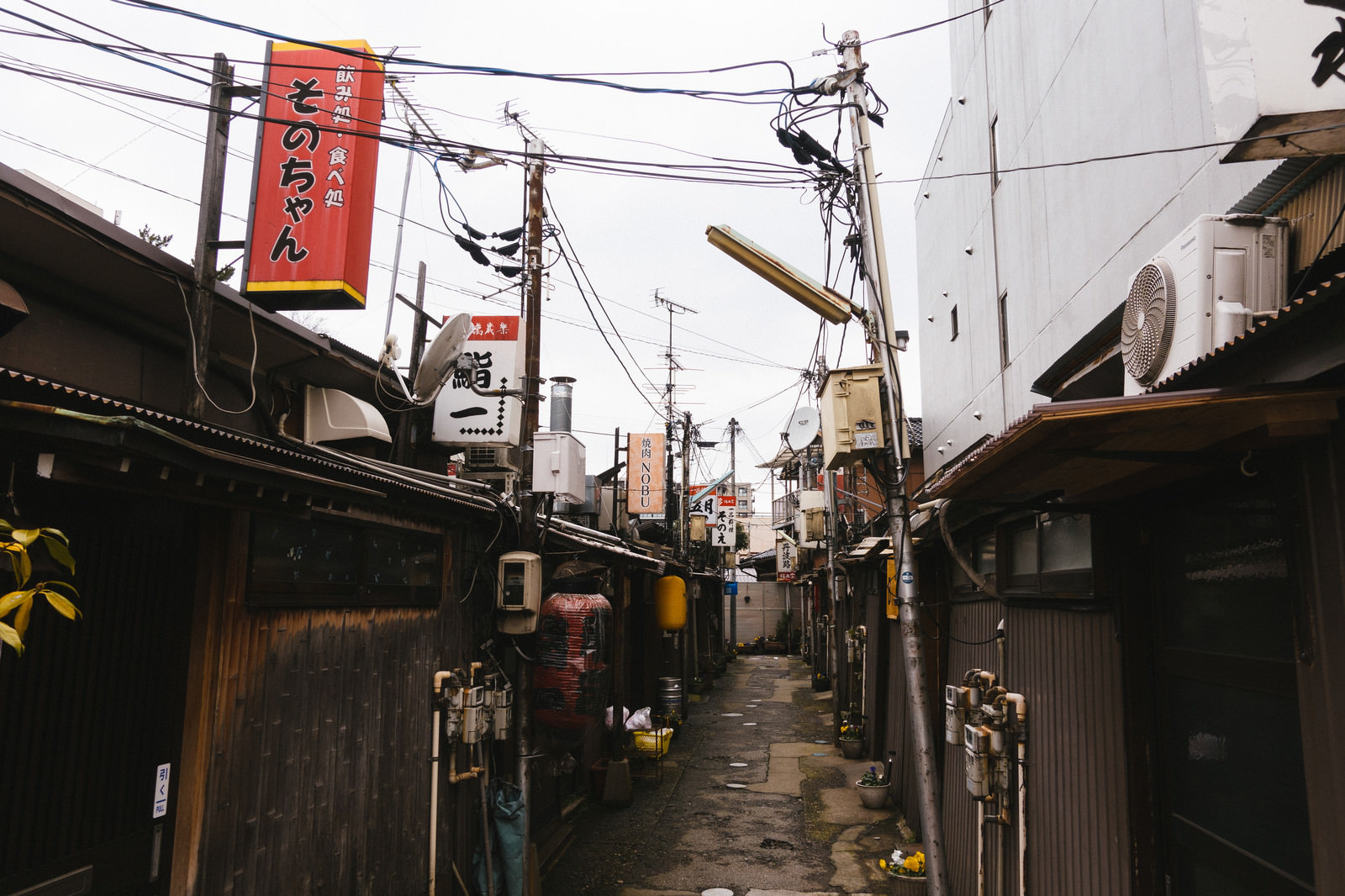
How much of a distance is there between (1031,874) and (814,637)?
31360mm

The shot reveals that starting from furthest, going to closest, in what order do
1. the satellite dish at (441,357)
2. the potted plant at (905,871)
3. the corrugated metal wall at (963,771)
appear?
the satellite dish at (441,357) → the potted plant at (905,871) → the corrugated metal wall at (963,771)

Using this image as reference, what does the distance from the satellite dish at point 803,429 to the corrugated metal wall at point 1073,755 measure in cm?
536

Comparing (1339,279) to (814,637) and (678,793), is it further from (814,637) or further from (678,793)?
(814,637)

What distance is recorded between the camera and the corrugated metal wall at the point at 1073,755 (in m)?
5.81

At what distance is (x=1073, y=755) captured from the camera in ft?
21.3

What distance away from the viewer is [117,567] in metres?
5.30

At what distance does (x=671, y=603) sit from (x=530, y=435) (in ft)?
36.9

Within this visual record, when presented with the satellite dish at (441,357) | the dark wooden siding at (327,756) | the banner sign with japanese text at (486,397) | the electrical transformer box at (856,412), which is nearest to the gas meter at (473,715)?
the dark wooden siding at (327,756)

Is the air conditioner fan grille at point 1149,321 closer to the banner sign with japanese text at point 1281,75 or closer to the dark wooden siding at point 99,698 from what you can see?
the banner sign with japanese text at point 1281,75

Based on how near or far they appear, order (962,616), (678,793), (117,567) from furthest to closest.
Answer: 1. (678,793)
2. (962,616)
3. (117,567)

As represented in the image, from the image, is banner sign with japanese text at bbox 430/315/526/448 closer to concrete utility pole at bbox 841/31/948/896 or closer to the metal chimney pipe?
concrete utility pole at bbox 841/31/948/896

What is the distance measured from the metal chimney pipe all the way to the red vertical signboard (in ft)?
44.3

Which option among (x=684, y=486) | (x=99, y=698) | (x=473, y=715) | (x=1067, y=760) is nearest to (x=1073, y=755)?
(x=1067, y=760)

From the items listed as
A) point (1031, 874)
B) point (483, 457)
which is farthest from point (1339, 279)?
point (483, 457)
